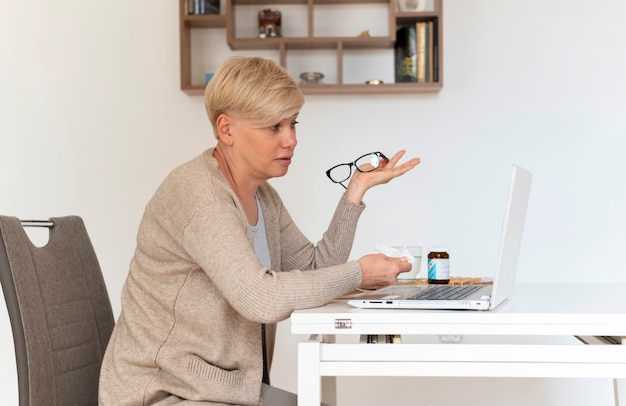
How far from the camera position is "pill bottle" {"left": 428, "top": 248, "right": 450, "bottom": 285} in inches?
73.6

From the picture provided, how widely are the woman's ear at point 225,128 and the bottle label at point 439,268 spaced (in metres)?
0.61

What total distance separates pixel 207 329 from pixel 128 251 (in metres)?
1.72

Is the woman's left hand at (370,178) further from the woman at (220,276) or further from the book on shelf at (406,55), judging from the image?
the book on shelf at (406,55)

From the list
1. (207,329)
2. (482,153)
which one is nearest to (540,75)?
(482,153)

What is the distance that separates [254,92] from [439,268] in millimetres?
660

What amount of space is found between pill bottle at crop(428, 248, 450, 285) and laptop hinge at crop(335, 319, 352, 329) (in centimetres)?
64

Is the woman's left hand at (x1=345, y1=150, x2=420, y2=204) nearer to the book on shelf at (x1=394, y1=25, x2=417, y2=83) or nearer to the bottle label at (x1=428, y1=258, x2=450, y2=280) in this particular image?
the bottle label at (x1=428, y1=258, x2=450, y2=280)

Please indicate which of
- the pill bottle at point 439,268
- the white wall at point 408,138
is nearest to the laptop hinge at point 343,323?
the pill bottle at point 439,268

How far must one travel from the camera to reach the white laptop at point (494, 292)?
1.32m

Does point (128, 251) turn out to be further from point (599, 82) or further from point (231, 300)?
point (599, 82)

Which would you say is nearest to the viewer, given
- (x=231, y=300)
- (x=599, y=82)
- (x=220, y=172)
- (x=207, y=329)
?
(x=231, y=300)

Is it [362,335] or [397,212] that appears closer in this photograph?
[362,335]

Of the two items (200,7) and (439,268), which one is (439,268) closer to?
(439,268)

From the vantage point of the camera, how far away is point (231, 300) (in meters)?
1.35
